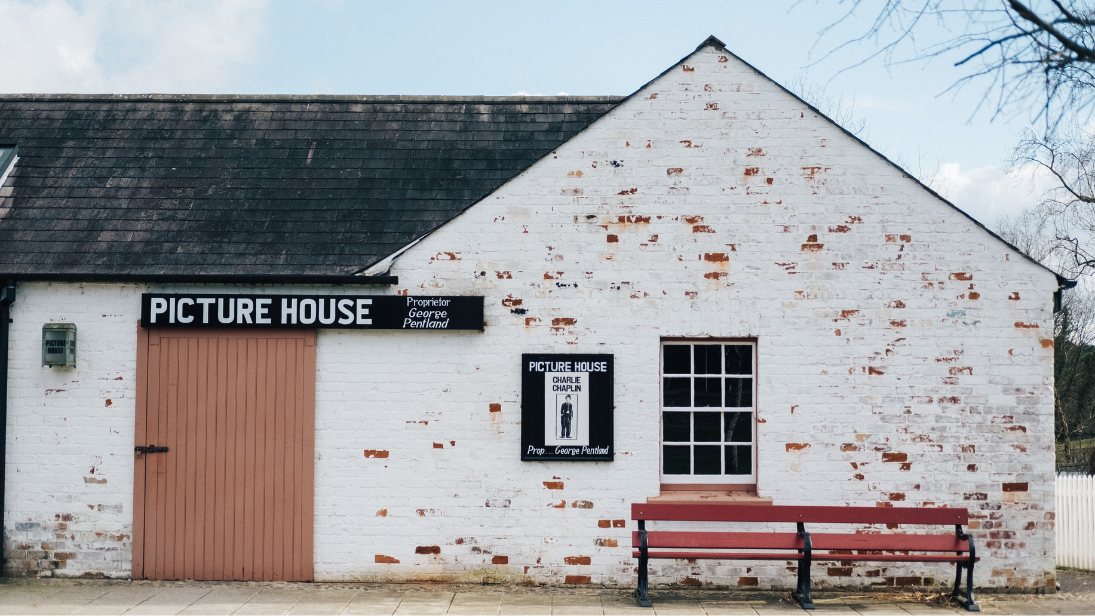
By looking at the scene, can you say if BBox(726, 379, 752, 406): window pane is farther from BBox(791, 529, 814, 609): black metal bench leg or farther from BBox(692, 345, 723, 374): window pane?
BBox(791, 529, 814, 609): black metal bench leg

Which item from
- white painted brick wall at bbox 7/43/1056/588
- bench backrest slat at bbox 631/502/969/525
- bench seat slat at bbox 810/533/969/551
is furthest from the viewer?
white painted brick wall at bbox 7/43/1056/588

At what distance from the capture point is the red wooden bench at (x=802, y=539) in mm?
7008

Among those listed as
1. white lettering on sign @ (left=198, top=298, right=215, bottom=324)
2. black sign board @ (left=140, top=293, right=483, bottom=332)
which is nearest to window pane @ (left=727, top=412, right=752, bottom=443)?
black sign board @ (left=140, top=293, right=483, bottom=332)

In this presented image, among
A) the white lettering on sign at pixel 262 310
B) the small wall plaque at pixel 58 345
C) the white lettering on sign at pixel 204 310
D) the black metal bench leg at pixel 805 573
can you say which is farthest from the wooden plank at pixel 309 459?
the black metal bench leg at pixel 805 573

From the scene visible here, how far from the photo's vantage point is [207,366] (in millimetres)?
7762

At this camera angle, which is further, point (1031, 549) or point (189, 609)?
point (1031, 549)

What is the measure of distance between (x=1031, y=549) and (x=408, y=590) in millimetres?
5939

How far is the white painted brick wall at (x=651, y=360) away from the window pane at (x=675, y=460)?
1.04ft

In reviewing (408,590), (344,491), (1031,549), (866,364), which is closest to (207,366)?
(344,491)

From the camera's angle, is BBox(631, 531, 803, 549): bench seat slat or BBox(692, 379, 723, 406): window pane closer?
BBox(631, 531, 803, 549): bench seat slat

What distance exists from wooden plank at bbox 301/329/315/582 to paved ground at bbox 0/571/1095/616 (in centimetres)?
27

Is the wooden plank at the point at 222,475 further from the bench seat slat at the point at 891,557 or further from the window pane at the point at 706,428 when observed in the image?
the bench seat slat at the point at 891,557

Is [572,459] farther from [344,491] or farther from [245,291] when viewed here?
[245,291]

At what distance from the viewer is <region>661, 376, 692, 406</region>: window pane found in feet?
25.8
